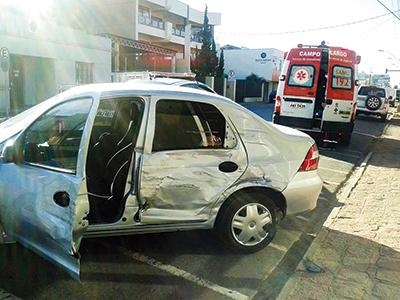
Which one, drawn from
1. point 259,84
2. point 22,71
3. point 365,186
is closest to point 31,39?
point 22,71

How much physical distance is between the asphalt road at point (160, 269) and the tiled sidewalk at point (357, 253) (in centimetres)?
19

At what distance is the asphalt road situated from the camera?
3.16m

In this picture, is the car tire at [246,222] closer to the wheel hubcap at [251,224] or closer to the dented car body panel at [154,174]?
the wheel hubcap at [251,224]

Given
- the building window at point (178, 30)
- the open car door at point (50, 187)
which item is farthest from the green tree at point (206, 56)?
the open car door at point (50, 187)

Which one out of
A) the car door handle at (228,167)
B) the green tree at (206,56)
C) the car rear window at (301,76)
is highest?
the green tree at (206,56)

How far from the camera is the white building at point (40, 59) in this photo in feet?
56.3

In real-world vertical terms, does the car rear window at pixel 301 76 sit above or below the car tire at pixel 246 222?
above

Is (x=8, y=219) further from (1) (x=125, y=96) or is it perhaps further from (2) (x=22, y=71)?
(2) (x=22, y=71)

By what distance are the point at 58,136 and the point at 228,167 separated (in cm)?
159

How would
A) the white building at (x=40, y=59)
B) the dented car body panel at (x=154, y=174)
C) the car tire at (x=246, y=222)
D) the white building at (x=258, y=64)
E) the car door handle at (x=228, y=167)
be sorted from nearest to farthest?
1. the dented car body panel at (x=154, y=174)
2. the car door handle at (x=228, y=167)
3. the car tire at (x=246, y=222)
4. the white building at (x=40, y=59)
5. the white building at (x=258, y=64)

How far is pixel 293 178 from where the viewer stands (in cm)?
405

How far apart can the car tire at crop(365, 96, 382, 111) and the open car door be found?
65.1 feet

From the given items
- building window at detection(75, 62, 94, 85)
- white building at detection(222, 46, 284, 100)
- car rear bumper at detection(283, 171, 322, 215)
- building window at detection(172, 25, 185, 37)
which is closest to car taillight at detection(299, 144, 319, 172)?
car rear bumper at detection(283, 171, 322, 215)

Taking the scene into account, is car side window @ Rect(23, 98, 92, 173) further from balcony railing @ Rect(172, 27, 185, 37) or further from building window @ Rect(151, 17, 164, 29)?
balcony railing @ Rect(172, 27, 185, 37)
